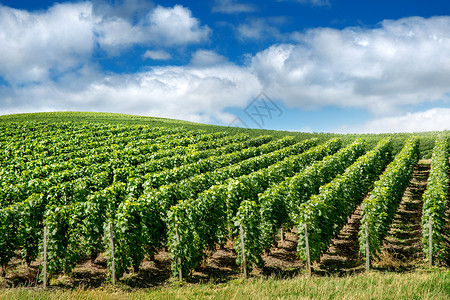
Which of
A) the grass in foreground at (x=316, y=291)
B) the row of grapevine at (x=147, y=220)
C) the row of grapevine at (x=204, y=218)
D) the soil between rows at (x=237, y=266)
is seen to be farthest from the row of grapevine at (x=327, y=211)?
the row of grapevine at (x=147, y=220)

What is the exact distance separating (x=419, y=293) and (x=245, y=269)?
493 centimetres

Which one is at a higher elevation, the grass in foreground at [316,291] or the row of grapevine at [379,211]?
the row of grapevine at [379,211]

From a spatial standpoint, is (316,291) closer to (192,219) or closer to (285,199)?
(192,219)

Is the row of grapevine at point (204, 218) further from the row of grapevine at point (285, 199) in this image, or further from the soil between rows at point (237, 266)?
the row of grapevine at point (285, 199)

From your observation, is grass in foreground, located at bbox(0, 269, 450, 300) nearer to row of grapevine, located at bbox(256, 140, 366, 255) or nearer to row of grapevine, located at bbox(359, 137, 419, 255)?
row of grapevine, located at bbox(359, 137, 419, 255)

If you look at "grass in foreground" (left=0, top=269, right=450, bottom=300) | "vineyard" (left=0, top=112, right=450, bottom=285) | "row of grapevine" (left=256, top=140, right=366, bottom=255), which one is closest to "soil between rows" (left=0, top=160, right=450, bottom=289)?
"vineyard" (left=0, top=112, right=450, bottom=285)

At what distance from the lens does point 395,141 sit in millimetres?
41312

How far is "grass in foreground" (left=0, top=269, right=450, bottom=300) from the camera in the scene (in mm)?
7848

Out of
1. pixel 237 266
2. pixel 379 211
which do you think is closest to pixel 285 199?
pixel 237 266

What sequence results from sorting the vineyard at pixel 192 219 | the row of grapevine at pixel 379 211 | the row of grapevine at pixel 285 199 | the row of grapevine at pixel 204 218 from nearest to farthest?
the row of grapevine at pixel 204 218 → the vineyard at pixel 192 219 → the row of grapevine at pixel 379 211 → the row of grapevine at pixel 285 199

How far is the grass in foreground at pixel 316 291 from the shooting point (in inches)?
309

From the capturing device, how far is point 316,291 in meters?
8.17

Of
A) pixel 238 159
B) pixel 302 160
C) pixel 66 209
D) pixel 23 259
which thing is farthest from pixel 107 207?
pixel 302 160

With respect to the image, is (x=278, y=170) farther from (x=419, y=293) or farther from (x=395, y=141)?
(x=395, y=141)
